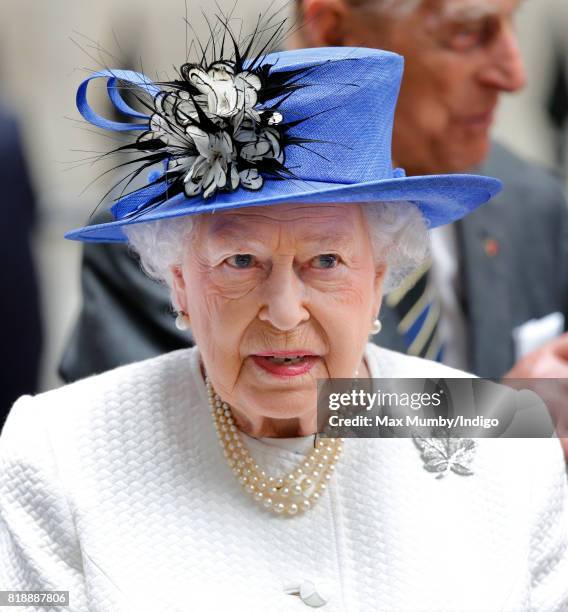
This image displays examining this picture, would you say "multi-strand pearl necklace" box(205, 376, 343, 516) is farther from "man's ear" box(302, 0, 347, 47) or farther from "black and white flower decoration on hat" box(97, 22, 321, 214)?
"man's ear" box(302, 0, 347, 47)

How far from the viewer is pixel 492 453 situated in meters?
2.18

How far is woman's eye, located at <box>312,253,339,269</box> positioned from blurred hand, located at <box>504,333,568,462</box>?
703 mm

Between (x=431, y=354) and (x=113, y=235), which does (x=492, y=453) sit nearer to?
(x=113, y=235)

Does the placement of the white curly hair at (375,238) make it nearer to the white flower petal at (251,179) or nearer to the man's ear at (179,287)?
the man's ear at (179,287)

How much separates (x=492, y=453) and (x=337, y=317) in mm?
446

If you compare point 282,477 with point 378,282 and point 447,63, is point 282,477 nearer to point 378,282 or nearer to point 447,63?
point 378,282

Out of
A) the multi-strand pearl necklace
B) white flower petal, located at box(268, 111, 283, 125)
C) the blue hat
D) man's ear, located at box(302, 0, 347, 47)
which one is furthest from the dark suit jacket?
white flower petal, located at box(268, 111, 283, 125)

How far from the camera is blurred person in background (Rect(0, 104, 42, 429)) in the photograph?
457 cm

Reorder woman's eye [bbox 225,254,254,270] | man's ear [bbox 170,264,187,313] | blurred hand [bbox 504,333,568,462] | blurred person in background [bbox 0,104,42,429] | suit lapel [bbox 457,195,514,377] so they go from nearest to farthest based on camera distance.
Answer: woman's eye [bbox 225,254,254,270] < man's ear [bbox 170,264,187,313] < blurred hand [bbox 504,333,568,462] < suit lapel [bbox 457,195,514,377] < blurred person in background [bbox 0,104,42,429]

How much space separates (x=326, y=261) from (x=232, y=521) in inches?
19.4

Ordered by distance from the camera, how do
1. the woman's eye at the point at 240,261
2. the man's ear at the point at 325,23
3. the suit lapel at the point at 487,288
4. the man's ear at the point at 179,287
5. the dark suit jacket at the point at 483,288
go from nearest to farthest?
the woman's eye at the point at 240,261
the man's ear at the point at 179,287
the dark suit jacket at the point at 483,288
the man's ear at the point at 325,23
the suit lapel at the point at 487,288

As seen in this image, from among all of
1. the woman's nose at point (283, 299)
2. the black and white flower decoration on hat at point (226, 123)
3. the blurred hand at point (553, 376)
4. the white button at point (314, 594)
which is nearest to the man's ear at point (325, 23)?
the blurred hand at point (553, 376)

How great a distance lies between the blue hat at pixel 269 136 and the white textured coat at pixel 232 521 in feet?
1.30

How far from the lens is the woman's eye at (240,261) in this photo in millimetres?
1942
